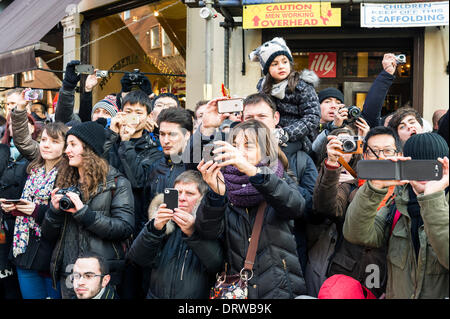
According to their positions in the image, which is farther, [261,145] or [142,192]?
[142,192]

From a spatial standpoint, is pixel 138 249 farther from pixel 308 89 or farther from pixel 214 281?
pixel 308 89

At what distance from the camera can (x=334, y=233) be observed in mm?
3176

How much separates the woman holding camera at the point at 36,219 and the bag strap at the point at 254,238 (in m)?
1.59

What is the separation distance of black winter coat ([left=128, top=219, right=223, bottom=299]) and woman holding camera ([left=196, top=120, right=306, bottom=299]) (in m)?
0.10

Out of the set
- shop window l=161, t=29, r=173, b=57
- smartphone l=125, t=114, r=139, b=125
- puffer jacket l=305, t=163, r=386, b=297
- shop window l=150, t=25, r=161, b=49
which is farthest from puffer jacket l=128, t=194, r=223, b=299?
shop window l=150, t=25, r=161, b=49

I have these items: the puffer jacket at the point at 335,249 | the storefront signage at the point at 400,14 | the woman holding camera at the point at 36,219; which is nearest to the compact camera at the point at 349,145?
the puffer jacket at the point at 335,249

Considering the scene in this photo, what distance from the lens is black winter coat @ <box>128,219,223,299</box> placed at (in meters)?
2.88

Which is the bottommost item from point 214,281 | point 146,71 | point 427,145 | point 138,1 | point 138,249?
point 214,281

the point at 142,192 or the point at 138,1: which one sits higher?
the point at 138,1

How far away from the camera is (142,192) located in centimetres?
391

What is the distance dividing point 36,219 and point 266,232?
5.91ft

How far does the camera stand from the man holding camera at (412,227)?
2008mm

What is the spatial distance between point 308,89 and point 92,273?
2.01 m
